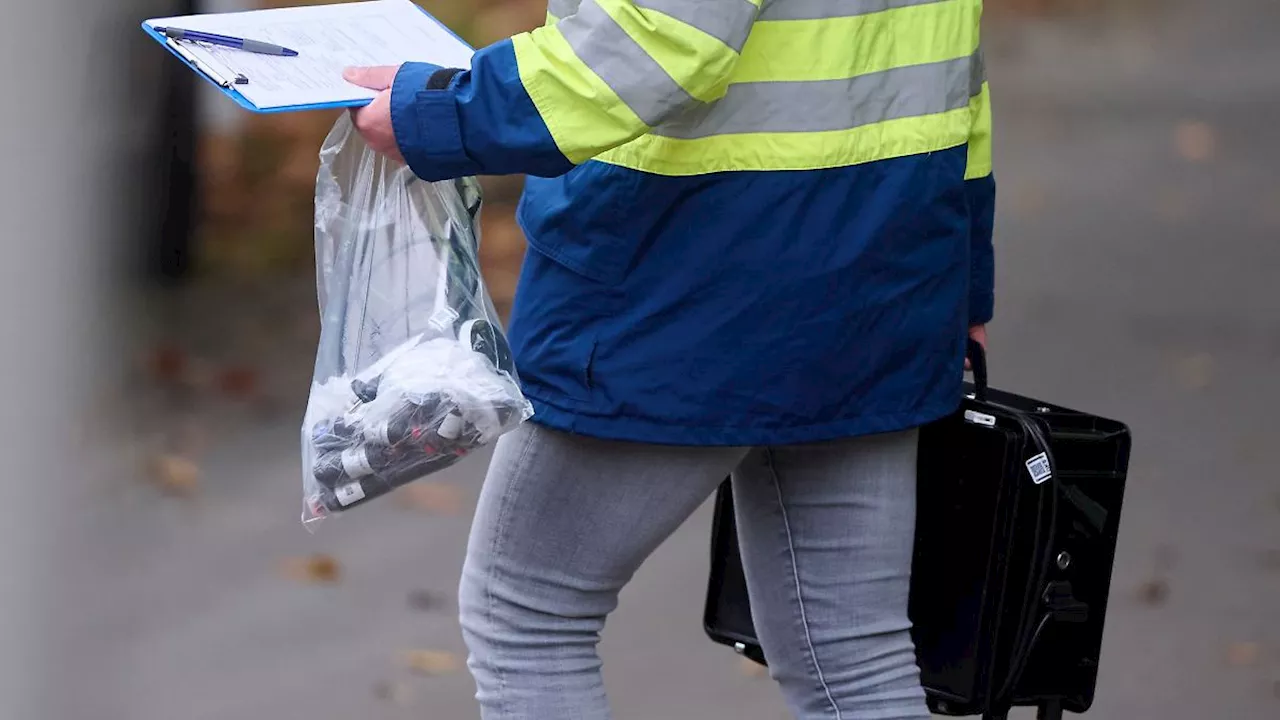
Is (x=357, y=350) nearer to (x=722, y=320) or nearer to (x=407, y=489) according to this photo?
(x=722, y=320)

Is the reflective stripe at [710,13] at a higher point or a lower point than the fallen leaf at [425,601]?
higher

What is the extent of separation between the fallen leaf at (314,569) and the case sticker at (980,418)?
2169 mm

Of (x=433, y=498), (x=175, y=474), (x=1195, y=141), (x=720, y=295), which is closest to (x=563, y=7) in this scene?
(x=720, y=295)

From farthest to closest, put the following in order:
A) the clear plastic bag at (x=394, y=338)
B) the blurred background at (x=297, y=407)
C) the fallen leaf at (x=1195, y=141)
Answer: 1. the fallen leaf at (x=1195, y=141)
2. the clear plastic bag at (x=394, y=338)
3. the blurred background at (x=297, y=407)

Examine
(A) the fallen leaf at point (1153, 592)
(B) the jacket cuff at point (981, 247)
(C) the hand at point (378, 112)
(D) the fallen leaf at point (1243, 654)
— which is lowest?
(A) the fallen leaf at point (1153, 592)

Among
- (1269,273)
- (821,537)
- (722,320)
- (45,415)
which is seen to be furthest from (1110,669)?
(1269,273)

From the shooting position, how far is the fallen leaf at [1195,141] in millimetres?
8141

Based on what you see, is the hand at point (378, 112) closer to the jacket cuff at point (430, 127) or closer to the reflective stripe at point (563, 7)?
the jacket cuff at point (430, 127)

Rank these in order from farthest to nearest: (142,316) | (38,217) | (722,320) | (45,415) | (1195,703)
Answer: (142,316)
(1195,703)
(722,320)
(45,415)
(38,217)

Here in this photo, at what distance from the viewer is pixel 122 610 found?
4004 millimetres

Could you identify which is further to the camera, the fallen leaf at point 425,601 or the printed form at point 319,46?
the fallen leaf at point 425,601

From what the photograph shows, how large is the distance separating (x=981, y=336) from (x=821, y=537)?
0.49 meters

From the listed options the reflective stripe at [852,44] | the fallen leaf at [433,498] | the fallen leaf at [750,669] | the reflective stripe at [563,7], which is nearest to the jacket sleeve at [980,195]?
the reflective stripe at [852,44]

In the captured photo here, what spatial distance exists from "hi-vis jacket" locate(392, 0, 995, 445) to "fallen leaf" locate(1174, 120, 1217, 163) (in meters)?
6.38
